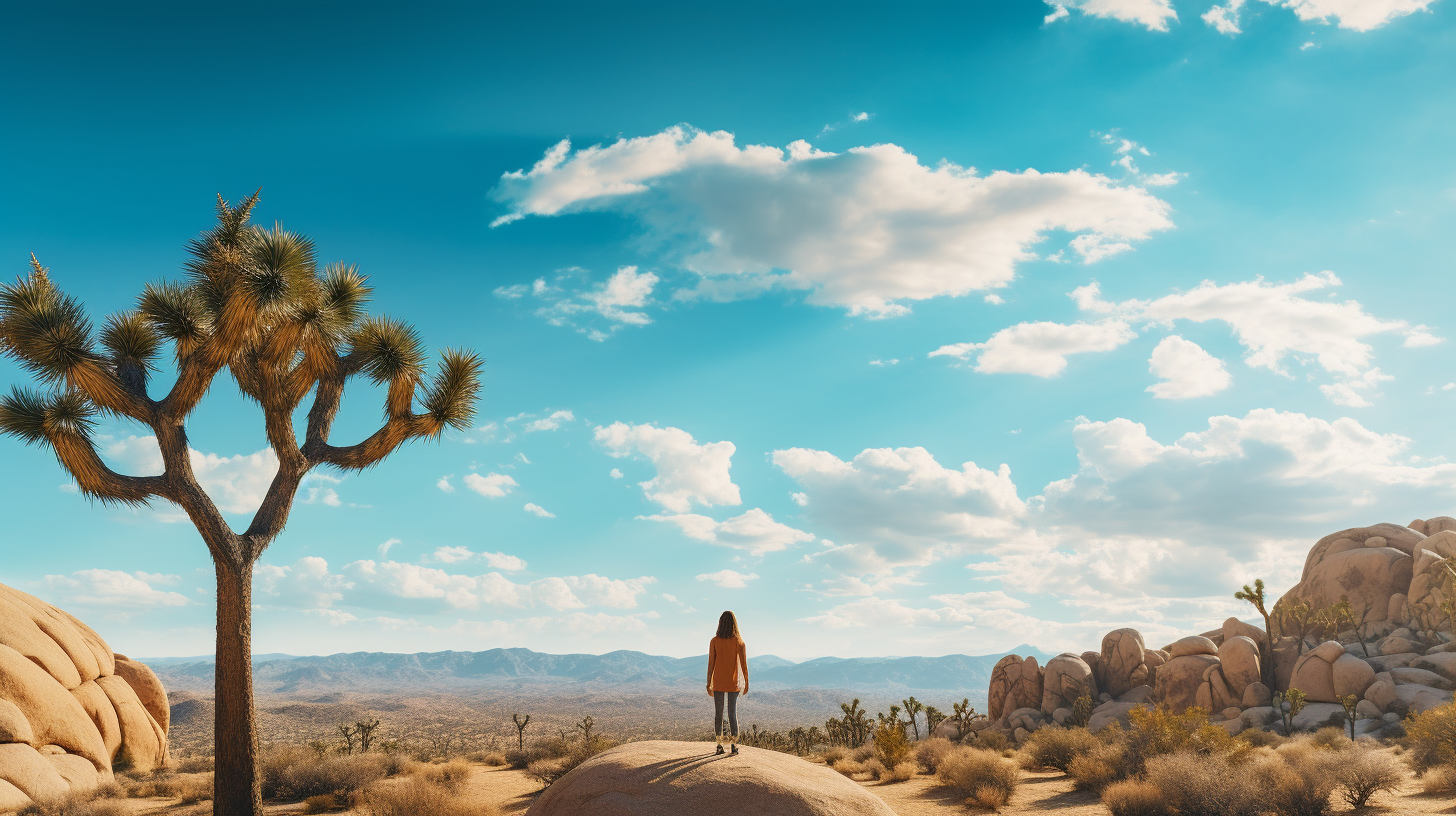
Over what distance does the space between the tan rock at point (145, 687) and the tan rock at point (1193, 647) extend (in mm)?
36858

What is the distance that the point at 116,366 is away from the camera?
13195 mm

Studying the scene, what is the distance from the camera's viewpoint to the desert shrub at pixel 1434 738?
15.5m

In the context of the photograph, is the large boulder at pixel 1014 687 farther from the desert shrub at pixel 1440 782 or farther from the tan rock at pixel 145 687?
the tan rock at pixel 145 687

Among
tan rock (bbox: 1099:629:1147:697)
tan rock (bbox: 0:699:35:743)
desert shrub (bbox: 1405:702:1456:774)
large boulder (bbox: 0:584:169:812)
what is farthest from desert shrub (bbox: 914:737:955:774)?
tan rock (bbox: 1099:629:1147:697)

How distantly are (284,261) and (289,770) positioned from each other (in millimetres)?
9661

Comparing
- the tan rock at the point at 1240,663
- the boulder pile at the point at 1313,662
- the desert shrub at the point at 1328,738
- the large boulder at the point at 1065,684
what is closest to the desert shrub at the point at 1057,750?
the desert shrub at the point at 1328,738

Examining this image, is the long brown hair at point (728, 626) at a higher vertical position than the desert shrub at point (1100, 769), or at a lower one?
higher

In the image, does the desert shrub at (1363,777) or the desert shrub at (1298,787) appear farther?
the desert shrub at (1363,777)

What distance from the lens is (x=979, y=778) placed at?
1494cm

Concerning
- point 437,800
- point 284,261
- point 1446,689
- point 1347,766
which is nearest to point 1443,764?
point 1347,766

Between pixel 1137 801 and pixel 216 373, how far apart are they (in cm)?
1621

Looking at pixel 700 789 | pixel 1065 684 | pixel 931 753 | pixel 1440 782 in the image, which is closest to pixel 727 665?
pixel 700 789

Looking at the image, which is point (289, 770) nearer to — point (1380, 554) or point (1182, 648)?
point (1182, 648)

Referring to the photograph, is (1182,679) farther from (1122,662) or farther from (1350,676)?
(1350,676)
